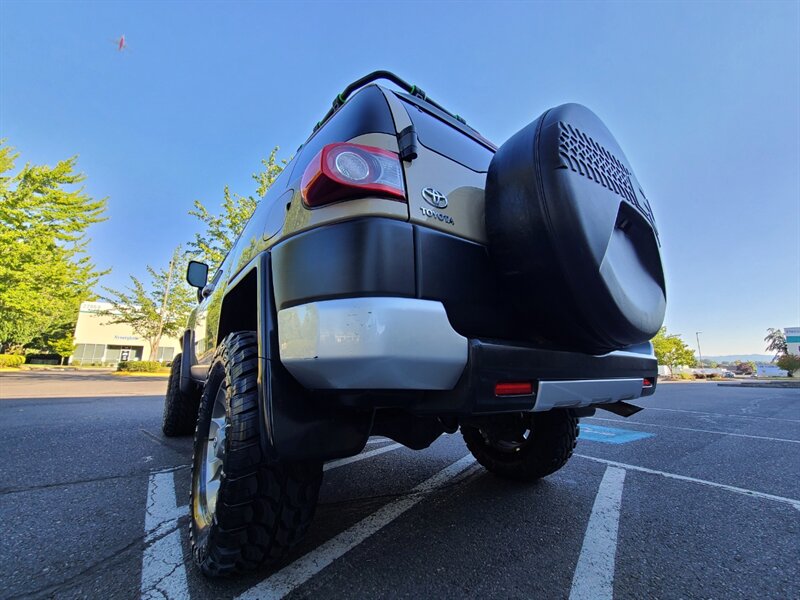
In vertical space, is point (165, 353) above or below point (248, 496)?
above

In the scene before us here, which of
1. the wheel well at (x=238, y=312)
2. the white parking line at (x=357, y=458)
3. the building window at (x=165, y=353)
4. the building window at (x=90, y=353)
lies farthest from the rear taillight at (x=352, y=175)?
the building window at (x=90, y=353)

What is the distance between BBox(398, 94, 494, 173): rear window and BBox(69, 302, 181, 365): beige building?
4373cm

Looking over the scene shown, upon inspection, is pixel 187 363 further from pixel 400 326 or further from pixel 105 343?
pixel 105 343

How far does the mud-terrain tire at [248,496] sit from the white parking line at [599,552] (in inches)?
40.6

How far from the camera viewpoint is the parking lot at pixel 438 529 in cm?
136

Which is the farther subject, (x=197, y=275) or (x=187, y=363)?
(x=197, y=275)

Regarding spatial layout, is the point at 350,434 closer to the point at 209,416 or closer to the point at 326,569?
the point at 326,569

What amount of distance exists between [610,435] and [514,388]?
14.3 ft

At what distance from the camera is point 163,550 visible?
5.24 feet

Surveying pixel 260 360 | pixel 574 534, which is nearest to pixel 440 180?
pixel 260 360

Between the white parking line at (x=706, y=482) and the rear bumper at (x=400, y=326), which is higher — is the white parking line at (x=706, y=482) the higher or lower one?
the lower one

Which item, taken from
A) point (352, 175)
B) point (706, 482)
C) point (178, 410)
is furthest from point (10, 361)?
point (706, 482)

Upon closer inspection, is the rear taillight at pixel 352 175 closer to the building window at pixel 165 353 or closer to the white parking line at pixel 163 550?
the white parking line at pixel 163 550

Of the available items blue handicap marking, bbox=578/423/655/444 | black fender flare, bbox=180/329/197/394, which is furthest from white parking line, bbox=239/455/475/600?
blue handicap marking, bbox=578/423/655/444
